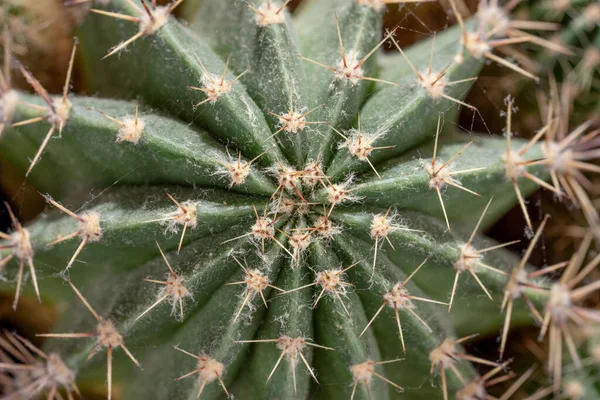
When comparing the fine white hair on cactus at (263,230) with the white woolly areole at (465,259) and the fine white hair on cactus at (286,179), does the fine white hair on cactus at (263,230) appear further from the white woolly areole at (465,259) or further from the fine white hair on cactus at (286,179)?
the white woolly areole at (465,259)

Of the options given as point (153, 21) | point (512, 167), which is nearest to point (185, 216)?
point (153, 21)

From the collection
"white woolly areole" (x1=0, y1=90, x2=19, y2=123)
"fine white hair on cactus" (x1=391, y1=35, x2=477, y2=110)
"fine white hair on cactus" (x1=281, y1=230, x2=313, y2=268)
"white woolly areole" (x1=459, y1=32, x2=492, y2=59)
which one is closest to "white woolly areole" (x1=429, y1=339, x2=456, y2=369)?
"fine white hair on cactus" (x1=281, y1=230, x2=313, y2=268)

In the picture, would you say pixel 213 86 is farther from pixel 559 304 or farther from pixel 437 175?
pixel 559 304

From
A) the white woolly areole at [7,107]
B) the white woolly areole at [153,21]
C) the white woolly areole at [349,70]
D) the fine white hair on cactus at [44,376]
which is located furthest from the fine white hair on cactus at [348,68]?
the fine white hair on cactus at [44,376]

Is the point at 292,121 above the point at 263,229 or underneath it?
above

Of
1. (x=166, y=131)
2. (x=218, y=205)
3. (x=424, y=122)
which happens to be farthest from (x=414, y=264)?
(x=166, y=131)

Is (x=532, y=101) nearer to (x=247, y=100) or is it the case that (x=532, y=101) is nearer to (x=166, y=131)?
(x=247, y=100)
